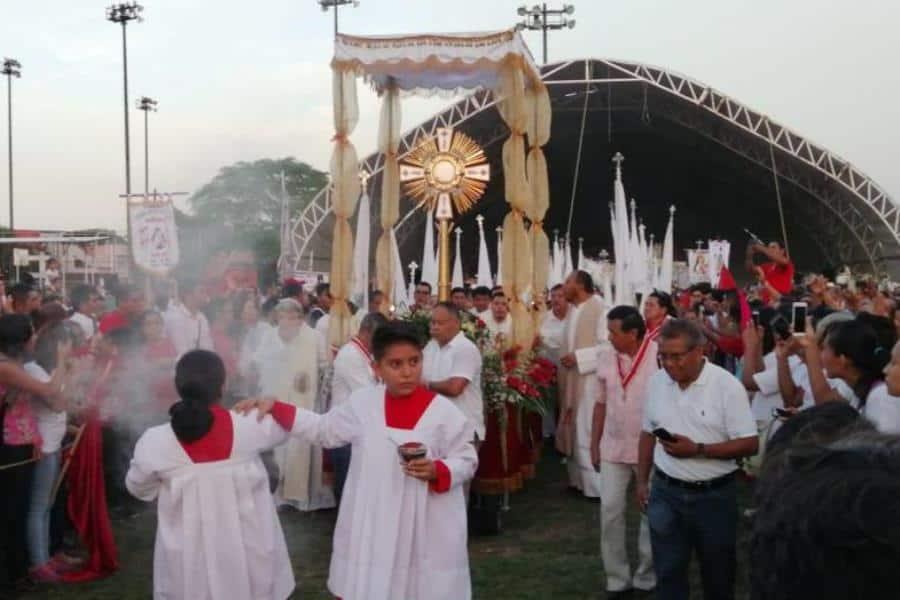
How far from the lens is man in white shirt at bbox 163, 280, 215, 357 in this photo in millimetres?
7820

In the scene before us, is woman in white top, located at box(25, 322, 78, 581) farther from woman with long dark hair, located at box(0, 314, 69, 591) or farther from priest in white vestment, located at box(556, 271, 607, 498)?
priest in white vestment, located at box(556, 271, 607, 498)

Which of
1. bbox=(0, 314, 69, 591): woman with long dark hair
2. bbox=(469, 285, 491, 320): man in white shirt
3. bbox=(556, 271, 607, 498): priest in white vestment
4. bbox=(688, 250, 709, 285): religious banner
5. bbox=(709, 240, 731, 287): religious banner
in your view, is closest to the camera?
bbox=(0, 314, 69, 591): woman with long dark hair

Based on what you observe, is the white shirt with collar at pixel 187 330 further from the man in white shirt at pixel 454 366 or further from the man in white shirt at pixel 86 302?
the man in white shirt at pixel 454 366

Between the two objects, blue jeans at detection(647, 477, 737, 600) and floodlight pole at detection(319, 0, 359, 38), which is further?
floodlight pole at detection(319, 0, 359, 38)

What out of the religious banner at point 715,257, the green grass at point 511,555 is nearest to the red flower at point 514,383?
the green grass at point 511,555

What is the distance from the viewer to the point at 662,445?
4293 millimetres

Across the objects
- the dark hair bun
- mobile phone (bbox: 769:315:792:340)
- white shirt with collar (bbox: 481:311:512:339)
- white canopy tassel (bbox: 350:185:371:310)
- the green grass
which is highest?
white canopy tassel (bbox: 350:185:371:310)

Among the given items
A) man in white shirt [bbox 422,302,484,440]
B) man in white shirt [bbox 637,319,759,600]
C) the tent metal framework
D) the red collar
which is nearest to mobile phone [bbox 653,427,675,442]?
man in white shirt [bbox 637,319,759,600]

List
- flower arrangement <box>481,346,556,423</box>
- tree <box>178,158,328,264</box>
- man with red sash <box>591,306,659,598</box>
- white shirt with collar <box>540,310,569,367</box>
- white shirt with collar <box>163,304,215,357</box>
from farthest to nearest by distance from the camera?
tree <box>178,158,328,264</box> < white shirt with collar <box>540,310,569,367</box> < white shirt with collar <box>163,304,215,357</box> < flower arrangement <box>481,346,556,423</box> < man with red sash <box>591,306,659,598</box>

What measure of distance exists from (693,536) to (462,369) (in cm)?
254

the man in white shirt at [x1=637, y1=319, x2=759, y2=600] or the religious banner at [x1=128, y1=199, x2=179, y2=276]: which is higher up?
the religious banner at [x1=128, y1=199, x2=179, y2=276]

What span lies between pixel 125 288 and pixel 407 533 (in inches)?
217

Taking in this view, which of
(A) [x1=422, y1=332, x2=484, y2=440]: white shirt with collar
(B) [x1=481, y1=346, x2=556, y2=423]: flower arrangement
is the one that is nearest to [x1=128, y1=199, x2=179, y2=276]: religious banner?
(A) [x1=422, y1=332, x2=484, y2=440]: white shirt with collar

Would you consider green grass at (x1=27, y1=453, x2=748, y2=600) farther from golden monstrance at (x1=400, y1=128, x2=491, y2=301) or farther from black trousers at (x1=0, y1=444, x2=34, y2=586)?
golden monstrance at (x1=400, y1=128, x2=491, y2=301)
